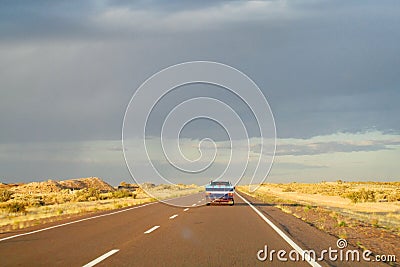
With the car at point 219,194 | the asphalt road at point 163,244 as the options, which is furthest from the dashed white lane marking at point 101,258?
the car at point 219,194

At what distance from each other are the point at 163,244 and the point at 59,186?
326 ft

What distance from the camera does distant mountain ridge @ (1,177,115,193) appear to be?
326ft

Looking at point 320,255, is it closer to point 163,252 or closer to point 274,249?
point 274,249

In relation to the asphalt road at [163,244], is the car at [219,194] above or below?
above

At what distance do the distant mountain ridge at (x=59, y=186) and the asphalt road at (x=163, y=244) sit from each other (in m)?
86.4

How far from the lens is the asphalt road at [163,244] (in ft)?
31.4

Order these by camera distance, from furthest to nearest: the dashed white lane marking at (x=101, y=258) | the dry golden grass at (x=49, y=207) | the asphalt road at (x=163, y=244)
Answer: the dry golden grass at (x=49, y=207) < the asphalt road at (x=163, y=244) < the dashed white lane marking at (x=101, y=258)

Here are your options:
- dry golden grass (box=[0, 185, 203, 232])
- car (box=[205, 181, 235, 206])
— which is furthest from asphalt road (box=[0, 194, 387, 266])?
car (box=[205, 181, 235, 206])

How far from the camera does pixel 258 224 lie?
57.5 ft

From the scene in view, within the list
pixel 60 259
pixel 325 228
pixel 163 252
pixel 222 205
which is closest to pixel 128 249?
pixel 163 252

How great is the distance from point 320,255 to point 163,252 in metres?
3.43

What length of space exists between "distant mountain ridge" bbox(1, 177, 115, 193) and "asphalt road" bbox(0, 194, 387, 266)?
86412 millimetres

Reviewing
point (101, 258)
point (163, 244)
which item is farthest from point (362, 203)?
point (101, 258)

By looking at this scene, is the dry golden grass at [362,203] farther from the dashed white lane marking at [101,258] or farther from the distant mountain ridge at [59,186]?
the distant mountain ridge at [59,186]
